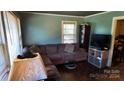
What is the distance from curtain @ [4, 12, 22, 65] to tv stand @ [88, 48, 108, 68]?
0.85 meters

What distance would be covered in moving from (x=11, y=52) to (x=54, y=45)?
19.1 inches

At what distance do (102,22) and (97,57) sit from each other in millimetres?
437

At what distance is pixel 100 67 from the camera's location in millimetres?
1271

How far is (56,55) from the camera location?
1.28m

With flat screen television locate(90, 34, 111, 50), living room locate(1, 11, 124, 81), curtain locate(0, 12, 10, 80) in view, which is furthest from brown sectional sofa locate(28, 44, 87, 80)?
curtain locate(0, 12, 10, 80)

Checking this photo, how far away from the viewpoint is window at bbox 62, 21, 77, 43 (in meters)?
1.17

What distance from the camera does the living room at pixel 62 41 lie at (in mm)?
1062

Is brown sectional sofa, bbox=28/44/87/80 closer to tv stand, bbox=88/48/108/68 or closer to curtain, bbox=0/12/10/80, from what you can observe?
tv stand, bbox=88/48/108/68

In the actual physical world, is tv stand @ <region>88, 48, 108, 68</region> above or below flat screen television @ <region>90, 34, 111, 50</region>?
below

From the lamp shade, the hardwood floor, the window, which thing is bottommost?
the hardwood floor

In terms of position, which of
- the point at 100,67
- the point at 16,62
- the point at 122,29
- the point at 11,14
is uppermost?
the point at 11,14
